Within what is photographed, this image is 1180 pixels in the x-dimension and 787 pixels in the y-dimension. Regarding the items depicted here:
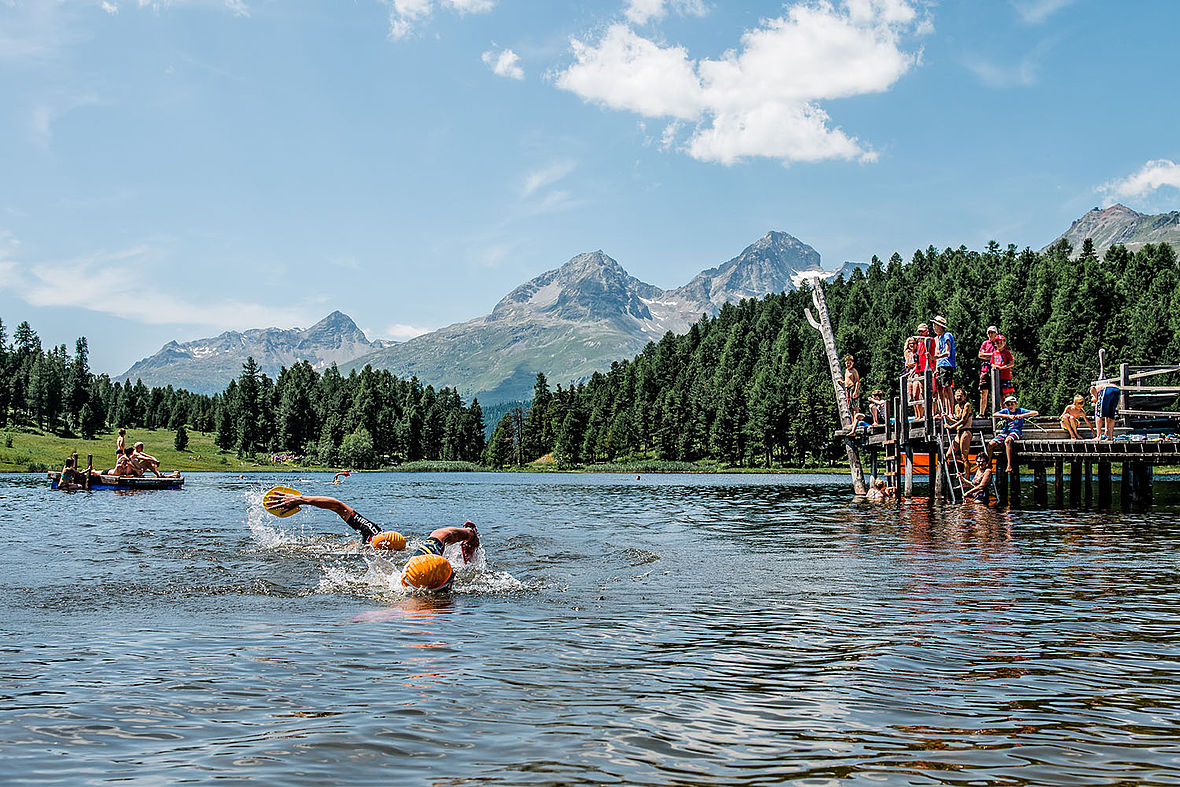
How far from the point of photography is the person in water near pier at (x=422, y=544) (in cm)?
1709

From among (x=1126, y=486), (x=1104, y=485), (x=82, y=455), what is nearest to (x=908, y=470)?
(x=1104, y=485)

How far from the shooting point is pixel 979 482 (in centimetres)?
4025

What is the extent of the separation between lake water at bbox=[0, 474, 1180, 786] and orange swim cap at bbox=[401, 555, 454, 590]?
0.68 metres

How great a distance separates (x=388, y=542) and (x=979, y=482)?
98.0ft

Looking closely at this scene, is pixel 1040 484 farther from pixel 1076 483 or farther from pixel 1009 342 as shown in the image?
pixel 1009 342

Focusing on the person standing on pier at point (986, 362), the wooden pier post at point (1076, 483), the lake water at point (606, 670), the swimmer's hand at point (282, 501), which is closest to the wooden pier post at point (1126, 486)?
the wooden pier post at point (1076, 483)

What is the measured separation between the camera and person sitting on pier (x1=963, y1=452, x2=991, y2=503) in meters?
40.2

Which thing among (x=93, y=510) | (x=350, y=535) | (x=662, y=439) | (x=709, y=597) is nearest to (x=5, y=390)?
(x=662, y=439)

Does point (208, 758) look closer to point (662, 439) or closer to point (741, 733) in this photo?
point (741, 733)

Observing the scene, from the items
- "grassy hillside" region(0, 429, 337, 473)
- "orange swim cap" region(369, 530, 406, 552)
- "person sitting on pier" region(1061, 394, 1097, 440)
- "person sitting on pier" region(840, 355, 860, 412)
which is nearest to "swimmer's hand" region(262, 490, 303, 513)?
"orange swim cap" region(369, 530, 406, 552)

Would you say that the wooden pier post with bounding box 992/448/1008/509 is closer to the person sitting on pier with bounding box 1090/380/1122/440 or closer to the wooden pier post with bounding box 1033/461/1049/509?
the wooden pier post with bounding box 1033/461/1049/509

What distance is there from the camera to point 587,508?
49531mm

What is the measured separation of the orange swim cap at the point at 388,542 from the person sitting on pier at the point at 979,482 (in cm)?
2920

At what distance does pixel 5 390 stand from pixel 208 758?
227m
